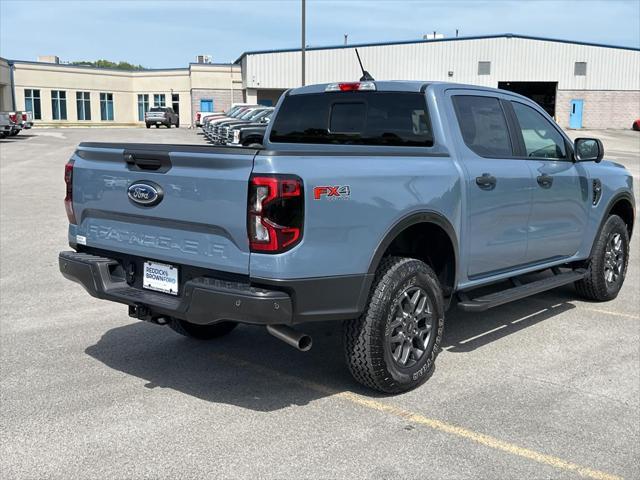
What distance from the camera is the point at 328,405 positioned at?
4.27m

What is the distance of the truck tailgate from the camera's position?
3.74 metres

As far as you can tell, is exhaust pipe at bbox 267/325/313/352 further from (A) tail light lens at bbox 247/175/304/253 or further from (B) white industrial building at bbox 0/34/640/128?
(B) white industrial building at bbox 0/34/640/128

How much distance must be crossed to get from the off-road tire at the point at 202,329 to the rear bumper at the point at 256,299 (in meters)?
1.07

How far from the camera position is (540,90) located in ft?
177

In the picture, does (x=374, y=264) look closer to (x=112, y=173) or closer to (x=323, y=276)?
(x=323, y=276)

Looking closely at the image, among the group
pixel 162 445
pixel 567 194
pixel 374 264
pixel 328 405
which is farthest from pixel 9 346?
pixel 567 194

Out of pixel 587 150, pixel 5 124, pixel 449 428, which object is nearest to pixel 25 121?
pixel 5 124

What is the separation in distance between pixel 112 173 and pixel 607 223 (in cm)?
477

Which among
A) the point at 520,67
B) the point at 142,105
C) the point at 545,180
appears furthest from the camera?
the point at 142,105

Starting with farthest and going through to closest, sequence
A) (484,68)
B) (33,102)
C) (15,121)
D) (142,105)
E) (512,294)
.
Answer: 1. (142,105)
2. (33,102)
3. (484,68)
4. (15,121)
5. (512,294)

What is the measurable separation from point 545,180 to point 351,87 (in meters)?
1.76

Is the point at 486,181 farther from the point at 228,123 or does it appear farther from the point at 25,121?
the point at 25,121

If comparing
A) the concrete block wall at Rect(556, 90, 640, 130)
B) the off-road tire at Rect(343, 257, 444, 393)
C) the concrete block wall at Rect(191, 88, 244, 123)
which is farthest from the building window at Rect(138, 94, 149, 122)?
the off-road tire at Rect(343, 257, 444, 393)

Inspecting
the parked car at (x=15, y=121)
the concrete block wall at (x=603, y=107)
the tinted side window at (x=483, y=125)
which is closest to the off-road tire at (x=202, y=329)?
the tinted side window at (x=483, y=125)
